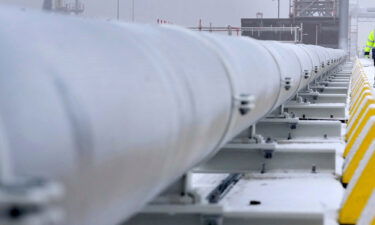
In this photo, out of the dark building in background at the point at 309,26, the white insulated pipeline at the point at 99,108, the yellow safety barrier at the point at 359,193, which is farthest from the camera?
the dark building in background at the point at 309,26

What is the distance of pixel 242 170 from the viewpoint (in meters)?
6.79

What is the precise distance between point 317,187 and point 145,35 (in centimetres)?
346

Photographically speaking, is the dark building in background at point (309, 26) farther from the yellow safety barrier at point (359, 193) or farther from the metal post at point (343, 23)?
the yellow safety barrier at point (359, 193)

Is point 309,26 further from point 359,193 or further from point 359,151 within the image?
A: point 359,193

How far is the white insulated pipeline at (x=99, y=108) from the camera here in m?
1.73

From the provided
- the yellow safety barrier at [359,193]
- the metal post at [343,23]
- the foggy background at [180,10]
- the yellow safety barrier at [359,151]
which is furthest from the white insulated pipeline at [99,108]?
the metal post at [343,23]

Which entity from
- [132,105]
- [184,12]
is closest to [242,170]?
[132,105]

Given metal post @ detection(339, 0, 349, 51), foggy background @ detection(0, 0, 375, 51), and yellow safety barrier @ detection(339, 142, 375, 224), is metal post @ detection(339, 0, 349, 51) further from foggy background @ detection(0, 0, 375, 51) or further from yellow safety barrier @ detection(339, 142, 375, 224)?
yellow safety barrier @ detection(339, 142, 375, 224)

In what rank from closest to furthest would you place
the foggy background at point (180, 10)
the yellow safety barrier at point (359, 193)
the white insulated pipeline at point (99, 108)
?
the white insulated pipeline at point (99, 108) → the yellow safety barrier at point (359, 193) → the foggy background at point (180, 10)

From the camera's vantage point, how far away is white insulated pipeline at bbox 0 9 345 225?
5.67ft

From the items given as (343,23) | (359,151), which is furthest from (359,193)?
(343,23)

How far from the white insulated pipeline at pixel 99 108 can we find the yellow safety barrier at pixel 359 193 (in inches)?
76.3

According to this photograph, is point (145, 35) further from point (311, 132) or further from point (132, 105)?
point (311, 132)

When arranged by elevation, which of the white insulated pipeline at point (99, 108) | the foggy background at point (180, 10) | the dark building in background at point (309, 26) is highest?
the white insulated pipeline at point (99, 108)
